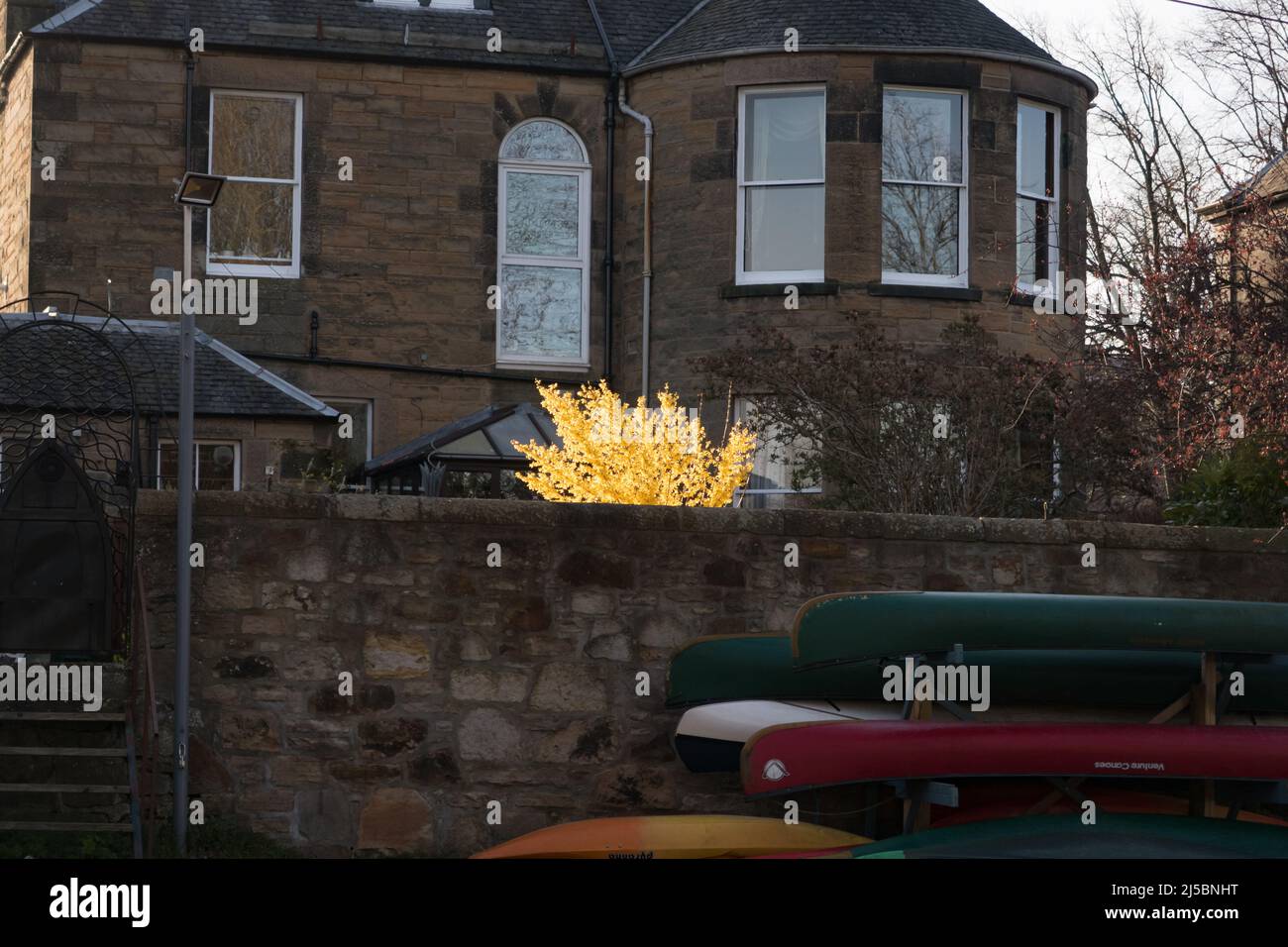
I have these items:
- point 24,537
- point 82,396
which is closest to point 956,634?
point 24,537

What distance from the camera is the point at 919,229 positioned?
60.2ft

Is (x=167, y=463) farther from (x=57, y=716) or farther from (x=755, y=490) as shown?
(x=57, y=716)

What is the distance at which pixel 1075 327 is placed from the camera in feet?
60.7

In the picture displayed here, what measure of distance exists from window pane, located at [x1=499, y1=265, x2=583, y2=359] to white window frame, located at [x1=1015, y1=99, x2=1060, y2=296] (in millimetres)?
4396

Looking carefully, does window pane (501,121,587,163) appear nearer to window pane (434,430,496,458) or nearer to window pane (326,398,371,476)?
window pane (326,398,371,476)

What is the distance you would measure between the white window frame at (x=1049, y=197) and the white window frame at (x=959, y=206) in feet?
1.80

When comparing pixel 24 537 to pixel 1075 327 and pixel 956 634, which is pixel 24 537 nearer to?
pixel 956 634

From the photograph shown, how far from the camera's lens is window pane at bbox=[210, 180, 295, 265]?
18.6 metres

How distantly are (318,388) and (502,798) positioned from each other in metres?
8.56

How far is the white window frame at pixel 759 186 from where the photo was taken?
18141 millimetres

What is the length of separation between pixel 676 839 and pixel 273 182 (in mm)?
10754

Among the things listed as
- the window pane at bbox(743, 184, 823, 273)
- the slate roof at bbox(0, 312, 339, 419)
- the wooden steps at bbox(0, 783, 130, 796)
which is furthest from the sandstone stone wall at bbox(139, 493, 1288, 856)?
the window pane at bbox(743, 184, 823, 273)

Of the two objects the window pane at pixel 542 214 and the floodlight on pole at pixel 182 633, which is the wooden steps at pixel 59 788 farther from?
the window pane at pixel 542 214

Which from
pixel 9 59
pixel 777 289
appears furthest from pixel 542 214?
pixel 9 59
